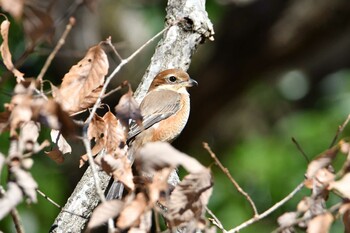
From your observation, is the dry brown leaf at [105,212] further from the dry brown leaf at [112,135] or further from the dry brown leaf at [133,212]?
the dry brown leaf at [112,135]

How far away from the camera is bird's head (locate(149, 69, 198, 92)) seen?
15.8 ft

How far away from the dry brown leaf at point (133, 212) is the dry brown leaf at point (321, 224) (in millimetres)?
506

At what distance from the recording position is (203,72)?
27.2 feet

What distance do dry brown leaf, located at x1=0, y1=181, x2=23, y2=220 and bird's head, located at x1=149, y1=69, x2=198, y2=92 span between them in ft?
8.10

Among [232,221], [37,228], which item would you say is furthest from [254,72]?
[37,228]

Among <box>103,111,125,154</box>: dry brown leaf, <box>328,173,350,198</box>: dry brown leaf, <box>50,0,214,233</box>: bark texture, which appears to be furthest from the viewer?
<box>50,0,214,233</box>: bark texture

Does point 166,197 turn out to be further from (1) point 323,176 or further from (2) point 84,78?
(2) point 84,78

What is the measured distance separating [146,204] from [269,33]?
5.91 meters

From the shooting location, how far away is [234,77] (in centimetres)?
826

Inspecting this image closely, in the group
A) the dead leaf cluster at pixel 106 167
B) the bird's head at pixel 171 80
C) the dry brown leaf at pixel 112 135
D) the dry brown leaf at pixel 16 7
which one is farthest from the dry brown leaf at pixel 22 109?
the bird's head at pixel 171 80

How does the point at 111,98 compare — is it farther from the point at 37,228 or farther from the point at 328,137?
the point at 328,137

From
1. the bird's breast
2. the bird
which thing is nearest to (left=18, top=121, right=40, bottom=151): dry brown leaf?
the bird

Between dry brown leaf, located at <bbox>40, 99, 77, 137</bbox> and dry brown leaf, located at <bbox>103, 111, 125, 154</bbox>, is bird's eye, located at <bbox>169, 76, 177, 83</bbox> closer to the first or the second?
dry brown leaf, located at <bbox>103, 111, 125, 154</bbox>

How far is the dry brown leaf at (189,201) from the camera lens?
8.13 ft
